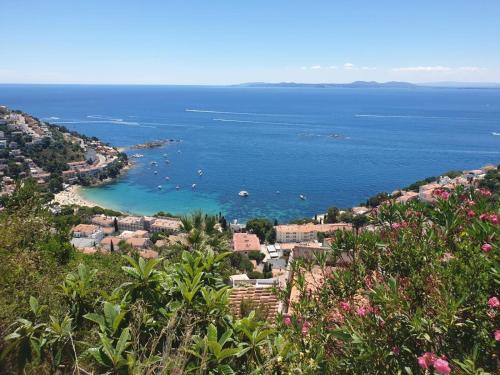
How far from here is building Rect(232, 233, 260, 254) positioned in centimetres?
2470

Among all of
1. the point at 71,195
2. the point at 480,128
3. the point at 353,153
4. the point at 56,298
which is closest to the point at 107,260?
the point at 56,298

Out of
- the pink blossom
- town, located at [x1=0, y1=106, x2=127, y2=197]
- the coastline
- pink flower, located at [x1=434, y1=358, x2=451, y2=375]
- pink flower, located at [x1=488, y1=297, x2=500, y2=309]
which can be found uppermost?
the pink blossom

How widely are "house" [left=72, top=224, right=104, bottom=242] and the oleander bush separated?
24.9 m

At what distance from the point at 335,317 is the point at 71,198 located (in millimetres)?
38642

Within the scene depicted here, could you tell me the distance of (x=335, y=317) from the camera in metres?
2.95

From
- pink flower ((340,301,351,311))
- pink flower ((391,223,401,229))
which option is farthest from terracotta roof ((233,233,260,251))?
pink flower ((340,301,351,311))

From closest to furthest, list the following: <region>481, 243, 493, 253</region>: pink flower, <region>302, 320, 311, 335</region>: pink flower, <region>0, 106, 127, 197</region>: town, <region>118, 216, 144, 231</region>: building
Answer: <region>481, 243, 493, 253</region>: pink flower
<region>302, 320, 311, 335</region>: pink flower
<region>118, 216, 144, 231</region>: building
<region>0, 106, 127, 197</region>: town

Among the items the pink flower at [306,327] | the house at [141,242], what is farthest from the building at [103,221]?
the pink flower at [306,327]

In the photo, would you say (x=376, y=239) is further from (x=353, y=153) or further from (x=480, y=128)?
(x=480, y=128)

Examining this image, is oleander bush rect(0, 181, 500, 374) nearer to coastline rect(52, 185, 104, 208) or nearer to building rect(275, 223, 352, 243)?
building rect(275, 223, 352, 243)

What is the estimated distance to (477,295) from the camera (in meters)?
2.20

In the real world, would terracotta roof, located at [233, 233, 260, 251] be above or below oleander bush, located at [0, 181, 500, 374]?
below

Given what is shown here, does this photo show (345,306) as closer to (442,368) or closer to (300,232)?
(442,368)

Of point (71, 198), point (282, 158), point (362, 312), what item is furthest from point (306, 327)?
point (282, 158)
